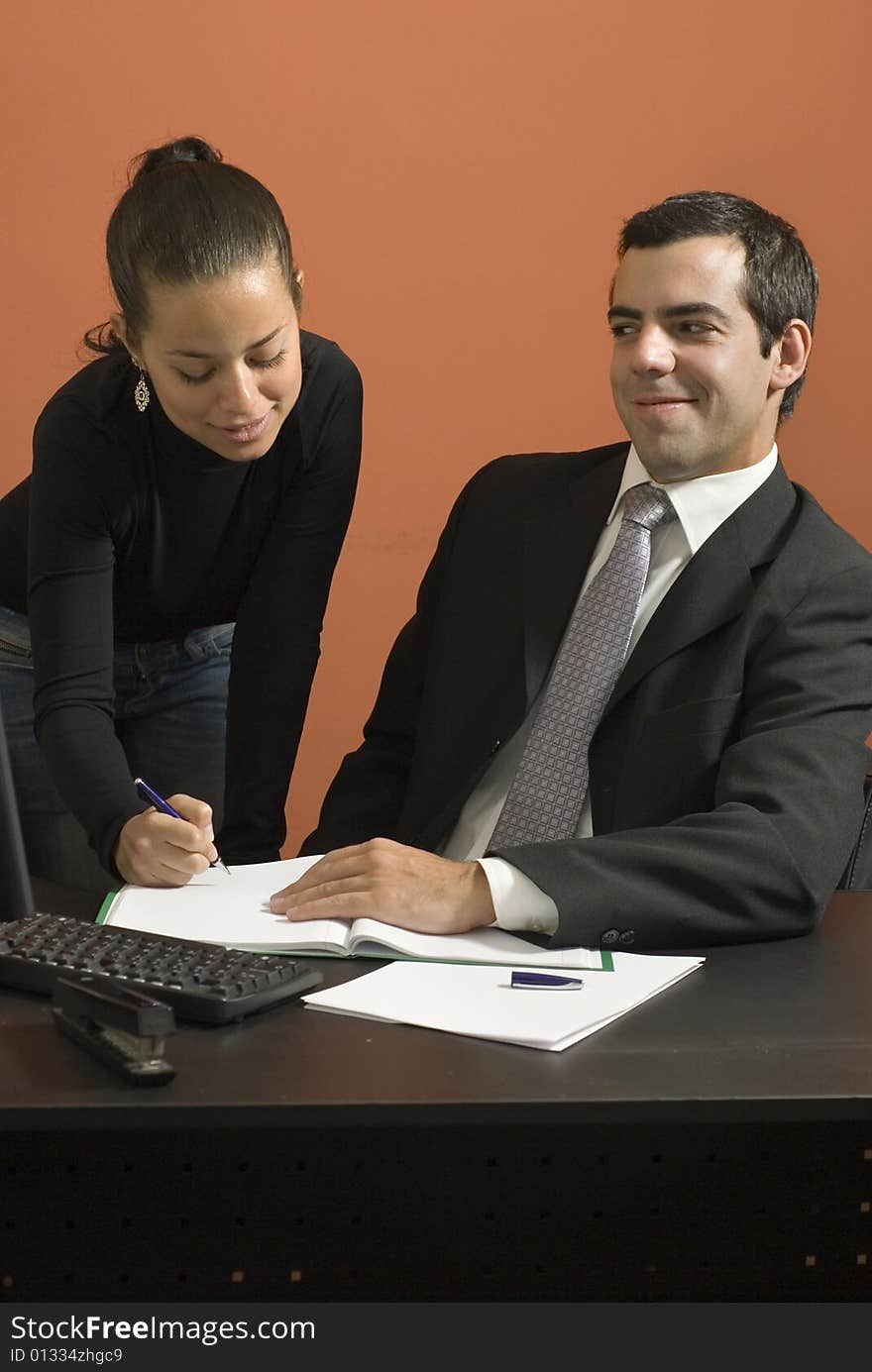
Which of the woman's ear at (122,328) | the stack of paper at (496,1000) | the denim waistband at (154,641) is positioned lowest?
the stack of paper at (496,1000)

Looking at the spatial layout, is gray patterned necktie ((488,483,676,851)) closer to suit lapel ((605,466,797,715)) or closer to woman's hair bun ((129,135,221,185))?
suit lapel ((605,466,797,715))

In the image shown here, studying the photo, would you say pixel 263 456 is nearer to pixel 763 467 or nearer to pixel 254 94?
pixel 763 467

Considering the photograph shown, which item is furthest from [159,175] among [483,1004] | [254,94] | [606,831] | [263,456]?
[254,94]

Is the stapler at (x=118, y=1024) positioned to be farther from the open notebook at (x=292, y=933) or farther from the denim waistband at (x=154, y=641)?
the denim waistband at (x=154, y=641)

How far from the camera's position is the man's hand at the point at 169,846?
1.45 m

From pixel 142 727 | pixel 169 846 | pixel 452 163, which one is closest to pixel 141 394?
pixel 142 727

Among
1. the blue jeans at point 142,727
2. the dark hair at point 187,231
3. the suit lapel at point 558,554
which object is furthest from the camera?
the blue jeans at point 142,727

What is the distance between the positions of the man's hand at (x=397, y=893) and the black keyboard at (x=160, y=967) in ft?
0.36

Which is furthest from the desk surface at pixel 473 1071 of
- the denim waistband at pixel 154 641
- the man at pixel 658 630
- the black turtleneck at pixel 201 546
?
the denim waistband at pixel 154 641

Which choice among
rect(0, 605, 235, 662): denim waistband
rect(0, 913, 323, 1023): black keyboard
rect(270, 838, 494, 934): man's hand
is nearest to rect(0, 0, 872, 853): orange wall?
rect(0, 605, 235, 662): denim waistband

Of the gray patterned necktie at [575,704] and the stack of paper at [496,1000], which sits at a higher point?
the gray patterned necktie at [575,704]

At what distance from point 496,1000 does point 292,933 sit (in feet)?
0.76

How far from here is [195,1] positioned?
10.1 ft

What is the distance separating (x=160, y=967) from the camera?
3.71 ft
